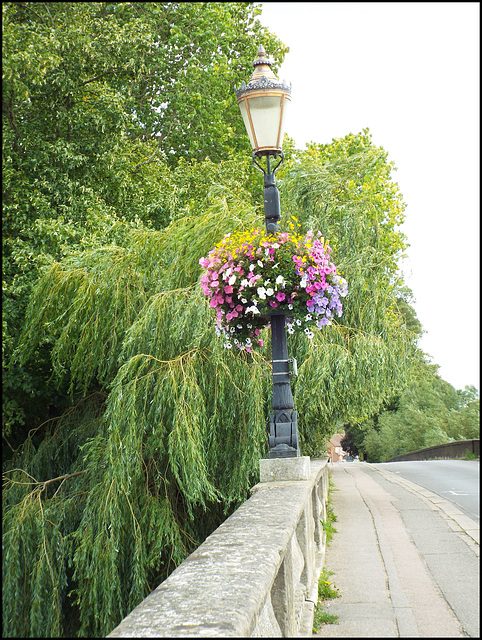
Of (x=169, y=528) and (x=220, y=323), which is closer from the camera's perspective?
(x=220, y=323)

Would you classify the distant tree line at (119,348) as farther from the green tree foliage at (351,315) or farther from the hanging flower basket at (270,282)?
the hanging flower basket at (270,282)

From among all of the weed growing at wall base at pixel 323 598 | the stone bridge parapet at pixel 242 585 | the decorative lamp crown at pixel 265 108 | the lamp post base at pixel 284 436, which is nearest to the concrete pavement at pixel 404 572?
the weed growing at wall base at pixel 323 598

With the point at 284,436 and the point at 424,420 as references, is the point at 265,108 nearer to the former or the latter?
the point at 284,436

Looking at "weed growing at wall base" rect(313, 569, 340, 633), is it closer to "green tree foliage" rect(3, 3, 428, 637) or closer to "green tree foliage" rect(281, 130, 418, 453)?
"green tree foliage" rect(3, 3, 428, 637)

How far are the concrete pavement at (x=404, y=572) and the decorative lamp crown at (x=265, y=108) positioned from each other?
12.5 feet

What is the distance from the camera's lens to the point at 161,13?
17.7 m

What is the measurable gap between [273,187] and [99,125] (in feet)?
29.9

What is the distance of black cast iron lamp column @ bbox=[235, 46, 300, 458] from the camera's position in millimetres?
5164

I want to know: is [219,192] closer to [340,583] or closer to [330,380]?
[330,380]

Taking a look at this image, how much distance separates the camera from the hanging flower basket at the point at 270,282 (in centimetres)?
504

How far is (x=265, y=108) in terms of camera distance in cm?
541

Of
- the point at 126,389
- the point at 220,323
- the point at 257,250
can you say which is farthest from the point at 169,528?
the point at 257,250

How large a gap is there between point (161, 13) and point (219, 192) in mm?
9985

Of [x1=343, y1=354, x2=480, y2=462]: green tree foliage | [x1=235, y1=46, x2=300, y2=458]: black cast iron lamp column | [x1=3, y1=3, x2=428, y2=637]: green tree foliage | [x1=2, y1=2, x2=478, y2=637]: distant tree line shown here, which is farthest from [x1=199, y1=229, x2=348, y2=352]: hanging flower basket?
[x1=343, y1=354, x2=480, y2=462]: green tree foliage
